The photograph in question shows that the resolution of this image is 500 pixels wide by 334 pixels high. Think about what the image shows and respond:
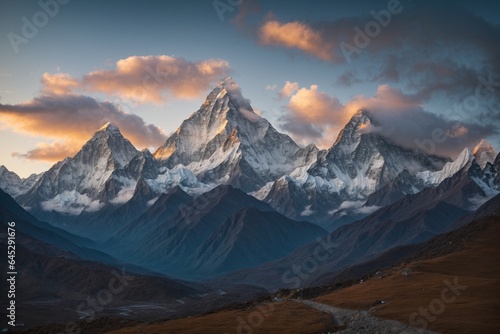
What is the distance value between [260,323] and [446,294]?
3786cm

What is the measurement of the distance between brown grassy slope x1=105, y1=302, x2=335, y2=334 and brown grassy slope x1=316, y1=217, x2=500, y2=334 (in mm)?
9460

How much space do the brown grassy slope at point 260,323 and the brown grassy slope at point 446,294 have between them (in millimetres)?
9460

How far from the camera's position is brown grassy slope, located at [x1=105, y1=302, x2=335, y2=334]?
4176 inches

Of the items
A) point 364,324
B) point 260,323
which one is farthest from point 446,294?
point 260,323

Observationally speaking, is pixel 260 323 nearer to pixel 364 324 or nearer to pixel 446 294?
pixel 364 324

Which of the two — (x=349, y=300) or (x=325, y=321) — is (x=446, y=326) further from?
(x=349, y=300)

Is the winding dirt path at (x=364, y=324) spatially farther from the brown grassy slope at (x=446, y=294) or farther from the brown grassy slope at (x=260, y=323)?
the brown grassy slope at (x=260, y=323)

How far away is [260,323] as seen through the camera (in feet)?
373

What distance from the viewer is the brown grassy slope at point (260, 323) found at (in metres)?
106

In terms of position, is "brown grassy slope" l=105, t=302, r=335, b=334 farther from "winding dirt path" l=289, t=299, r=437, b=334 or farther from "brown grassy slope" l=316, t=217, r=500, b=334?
"brown grassy slope" l=316, t=217, r=500, b=334

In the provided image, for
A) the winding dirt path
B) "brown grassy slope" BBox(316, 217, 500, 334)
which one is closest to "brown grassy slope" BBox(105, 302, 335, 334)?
the winding dirt path

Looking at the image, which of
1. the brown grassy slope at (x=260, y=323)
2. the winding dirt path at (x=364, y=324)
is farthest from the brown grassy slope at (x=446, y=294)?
the brown grassy slope at (x=260, y=323)

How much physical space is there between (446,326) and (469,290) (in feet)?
99.5

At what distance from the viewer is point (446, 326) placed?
90.9 m
